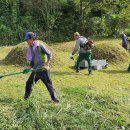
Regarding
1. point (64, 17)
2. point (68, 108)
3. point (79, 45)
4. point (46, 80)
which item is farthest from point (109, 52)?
point (64, 17)

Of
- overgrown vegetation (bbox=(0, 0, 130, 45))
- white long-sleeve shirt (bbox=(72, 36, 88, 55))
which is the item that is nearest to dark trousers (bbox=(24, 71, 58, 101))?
white long-sleeve shirt (bbox=(72, 36, 88, 55))

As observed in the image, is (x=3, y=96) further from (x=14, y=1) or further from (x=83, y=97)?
(x=14, y=1)

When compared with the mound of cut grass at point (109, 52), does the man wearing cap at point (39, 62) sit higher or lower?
higher

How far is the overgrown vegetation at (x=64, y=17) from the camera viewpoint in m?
23.1

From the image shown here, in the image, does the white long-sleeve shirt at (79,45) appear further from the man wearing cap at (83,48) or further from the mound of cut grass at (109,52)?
the mound of cut grass at (109,52)

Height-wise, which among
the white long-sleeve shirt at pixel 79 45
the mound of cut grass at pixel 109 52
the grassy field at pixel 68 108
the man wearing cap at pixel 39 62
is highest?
the man wearing cap at pixel 39 62

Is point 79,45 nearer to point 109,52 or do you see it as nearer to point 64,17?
point 109,52

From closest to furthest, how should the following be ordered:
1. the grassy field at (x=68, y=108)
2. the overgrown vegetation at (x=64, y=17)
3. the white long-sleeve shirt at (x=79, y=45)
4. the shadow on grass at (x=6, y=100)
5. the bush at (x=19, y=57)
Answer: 1. the grassy field at (x=68, y=108)
2. the shadow on grass at (x=6, y=100)
3. the white long-sleeve shirt at (x=79, y=45)
4. the bush at (x=19, y=57)
5. the overgrown vegetation at (x=64, y=17)

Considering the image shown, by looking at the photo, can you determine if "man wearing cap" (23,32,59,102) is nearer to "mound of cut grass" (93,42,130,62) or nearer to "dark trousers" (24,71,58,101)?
"dark trousers" (24,71,58,101)

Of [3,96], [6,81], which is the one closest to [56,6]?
[6,81]

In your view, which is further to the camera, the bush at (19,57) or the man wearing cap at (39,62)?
the bush at (19,57)

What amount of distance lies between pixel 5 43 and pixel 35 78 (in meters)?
13.5

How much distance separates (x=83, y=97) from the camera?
346 inches

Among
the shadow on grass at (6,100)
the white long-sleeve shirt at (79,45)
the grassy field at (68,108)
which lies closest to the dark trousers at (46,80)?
the grassy field at (68,108)
